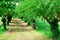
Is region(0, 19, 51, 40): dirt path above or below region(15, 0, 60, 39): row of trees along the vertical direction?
below

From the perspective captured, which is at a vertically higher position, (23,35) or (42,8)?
(42,8)

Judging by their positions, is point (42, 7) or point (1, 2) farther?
point (1, 2)

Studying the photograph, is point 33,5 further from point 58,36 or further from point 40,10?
point 58,36

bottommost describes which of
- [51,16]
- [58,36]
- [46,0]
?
[58,36]

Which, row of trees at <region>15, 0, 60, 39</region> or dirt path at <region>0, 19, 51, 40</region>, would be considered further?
dirt path at <region>0, 19, 51, 40</region>

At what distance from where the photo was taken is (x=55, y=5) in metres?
20.1

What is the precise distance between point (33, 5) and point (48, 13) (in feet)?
5.23

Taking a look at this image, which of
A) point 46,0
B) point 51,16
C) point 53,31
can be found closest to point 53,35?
point 53,31

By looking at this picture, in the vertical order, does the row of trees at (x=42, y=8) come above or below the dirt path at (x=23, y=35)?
above

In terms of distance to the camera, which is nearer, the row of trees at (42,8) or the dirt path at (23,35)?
the row of trees at (42,8)

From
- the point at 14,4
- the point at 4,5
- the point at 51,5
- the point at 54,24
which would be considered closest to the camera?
the point at 51,5

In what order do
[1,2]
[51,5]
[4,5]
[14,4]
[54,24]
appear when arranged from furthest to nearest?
[14,4] < [4,5] < [1,2] < [54,24] < [51,5]

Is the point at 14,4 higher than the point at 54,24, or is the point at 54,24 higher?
A: the point at 14,4

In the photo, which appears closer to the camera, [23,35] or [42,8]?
[42,8]
